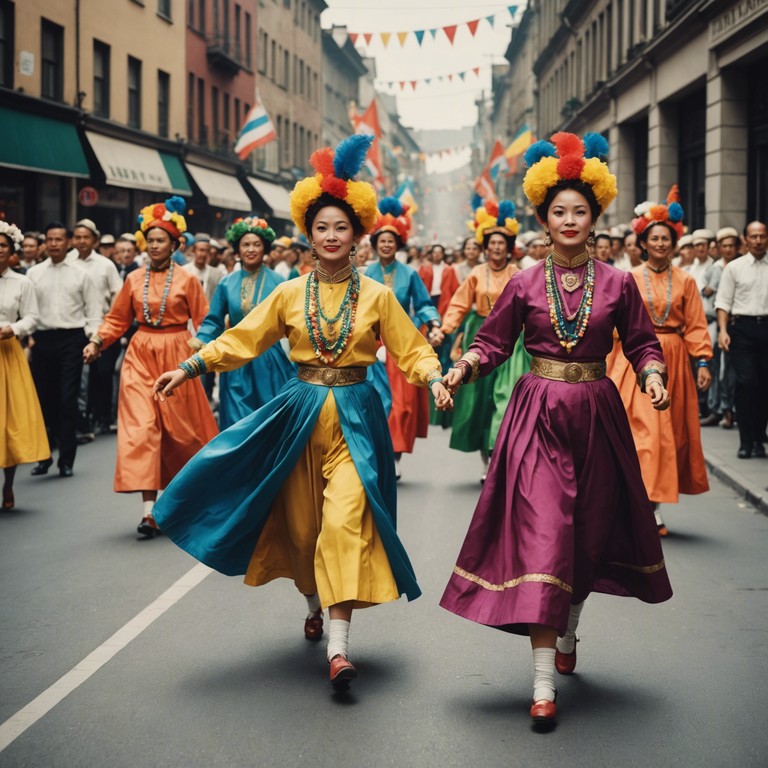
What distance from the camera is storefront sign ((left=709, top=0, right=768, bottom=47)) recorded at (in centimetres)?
1814

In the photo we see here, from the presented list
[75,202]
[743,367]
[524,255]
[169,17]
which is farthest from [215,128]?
[743,367]

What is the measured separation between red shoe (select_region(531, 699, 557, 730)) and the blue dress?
16.8ft

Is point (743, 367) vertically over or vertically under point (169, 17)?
under

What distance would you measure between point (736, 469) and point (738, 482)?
0.76 meters

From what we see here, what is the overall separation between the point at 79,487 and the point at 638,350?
6560 mm

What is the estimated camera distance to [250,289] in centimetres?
970

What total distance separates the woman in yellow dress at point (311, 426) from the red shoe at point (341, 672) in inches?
15.7

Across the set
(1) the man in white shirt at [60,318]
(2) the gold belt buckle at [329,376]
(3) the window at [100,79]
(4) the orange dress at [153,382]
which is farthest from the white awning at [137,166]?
(2) the gold belt buckle at [329,376]

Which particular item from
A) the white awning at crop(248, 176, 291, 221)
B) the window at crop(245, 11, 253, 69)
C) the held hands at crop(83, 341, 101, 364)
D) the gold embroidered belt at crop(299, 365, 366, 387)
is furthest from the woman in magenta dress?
the window at crop(245, 11, 253, 69)

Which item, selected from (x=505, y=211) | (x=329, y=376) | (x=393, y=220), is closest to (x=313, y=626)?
(x=329, y=376)

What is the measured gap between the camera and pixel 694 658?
5.70 m

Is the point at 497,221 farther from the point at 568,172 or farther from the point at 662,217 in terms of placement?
the point at 568,172

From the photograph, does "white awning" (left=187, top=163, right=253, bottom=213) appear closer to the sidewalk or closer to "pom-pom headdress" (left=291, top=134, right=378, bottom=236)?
the sidewalk

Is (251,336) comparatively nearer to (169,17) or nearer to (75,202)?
(75,202)
